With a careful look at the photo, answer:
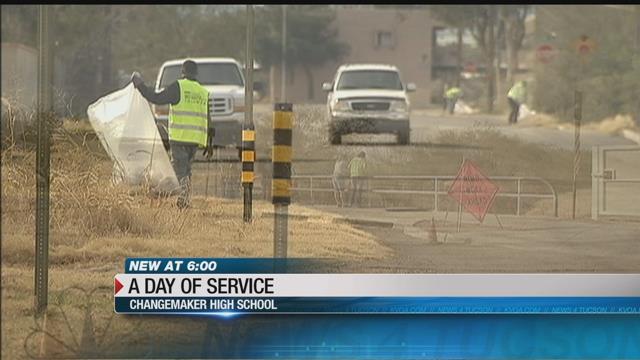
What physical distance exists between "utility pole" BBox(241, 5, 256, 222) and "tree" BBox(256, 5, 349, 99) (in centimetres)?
4

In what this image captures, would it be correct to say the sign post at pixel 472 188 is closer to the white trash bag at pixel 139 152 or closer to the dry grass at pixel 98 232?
the dry grass at pixel 98 232

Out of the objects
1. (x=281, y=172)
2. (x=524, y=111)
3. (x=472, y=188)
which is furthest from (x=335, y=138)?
(x=524, y=111)

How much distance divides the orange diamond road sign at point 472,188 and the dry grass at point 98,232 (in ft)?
1.45

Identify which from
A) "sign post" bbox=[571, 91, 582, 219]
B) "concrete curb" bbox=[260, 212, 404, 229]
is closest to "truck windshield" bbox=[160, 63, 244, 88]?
"concrete curb" bbox=[260, 212, 404, 229]

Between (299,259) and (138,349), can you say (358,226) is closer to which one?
(299,259)


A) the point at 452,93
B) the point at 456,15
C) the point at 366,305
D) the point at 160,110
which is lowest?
the point at 366,305

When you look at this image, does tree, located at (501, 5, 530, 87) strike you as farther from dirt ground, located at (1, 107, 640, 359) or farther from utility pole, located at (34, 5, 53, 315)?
utility pole, located at (34, 5, 53, 315)

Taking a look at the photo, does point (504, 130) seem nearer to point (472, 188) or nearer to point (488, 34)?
point (472, 188)

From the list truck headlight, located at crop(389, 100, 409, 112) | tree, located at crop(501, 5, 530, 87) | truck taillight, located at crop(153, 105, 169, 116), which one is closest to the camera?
tree, located at crop(501, 5, 530, 87)

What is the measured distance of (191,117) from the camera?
4.49 m

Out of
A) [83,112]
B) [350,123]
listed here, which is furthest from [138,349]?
[350,123]

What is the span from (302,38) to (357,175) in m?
0.68

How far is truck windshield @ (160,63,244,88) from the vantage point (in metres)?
4.33

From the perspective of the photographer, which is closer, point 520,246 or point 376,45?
point 376,45
